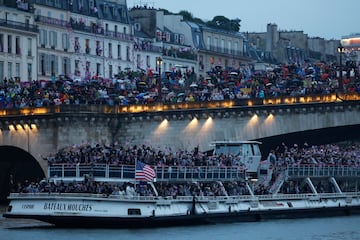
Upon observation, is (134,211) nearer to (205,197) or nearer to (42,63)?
(205,197)

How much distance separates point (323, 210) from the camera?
98250mm

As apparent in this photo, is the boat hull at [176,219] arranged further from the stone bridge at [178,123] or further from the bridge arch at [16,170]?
the bridge arch at [16,170]

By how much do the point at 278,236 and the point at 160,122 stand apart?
30236 mm

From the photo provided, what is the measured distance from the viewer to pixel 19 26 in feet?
437

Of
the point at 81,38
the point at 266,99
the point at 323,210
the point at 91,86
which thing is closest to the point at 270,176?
the point at 323,210

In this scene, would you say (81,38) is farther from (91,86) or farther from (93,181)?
(93,181)

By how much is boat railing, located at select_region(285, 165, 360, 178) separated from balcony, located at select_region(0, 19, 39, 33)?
39.3 meters

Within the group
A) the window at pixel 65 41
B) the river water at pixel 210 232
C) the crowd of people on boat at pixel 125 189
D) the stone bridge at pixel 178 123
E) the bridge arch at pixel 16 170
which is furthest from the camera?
the window at pixel 65 41

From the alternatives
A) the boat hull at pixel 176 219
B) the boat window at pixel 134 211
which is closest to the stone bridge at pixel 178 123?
the boat hull at pixel 176 219

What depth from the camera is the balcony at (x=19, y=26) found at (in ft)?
431

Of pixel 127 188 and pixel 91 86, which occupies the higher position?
pixel 91 86

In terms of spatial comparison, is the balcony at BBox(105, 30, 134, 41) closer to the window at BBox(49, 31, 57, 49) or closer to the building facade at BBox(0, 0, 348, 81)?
the building facade at BBox(0, 0, 348, 81)

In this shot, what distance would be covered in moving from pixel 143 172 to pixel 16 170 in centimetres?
3928

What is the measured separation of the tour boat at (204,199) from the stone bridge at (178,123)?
5.99m
